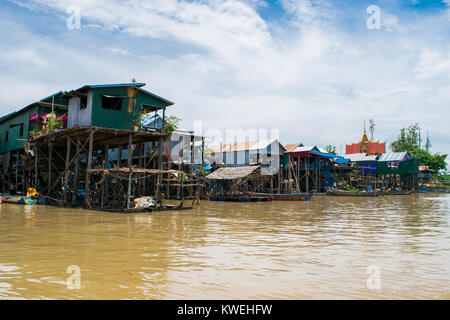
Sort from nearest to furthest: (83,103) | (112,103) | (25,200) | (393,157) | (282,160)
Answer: (25,200)
(83,103)
(112,103)
(282,160)
(393,157)

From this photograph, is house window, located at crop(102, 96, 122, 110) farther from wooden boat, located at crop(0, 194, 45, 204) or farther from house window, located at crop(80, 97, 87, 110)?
wooden boat, located at crop(0, 194, 45, 204)

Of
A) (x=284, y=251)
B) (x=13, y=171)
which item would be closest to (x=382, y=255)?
(x=284, y=251)

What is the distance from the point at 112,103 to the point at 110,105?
16 cm

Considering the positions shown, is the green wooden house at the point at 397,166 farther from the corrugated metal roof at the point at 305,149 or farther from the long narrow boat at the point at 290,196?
the long narrow boat at the point at 290,196

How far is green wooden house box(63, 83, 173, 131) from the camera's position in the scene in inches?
695

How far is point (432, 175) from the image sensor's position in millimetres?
61312

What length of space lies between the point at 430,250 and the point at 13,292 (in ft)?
23.9

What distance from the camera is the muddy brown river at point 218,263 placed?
13.9 ft

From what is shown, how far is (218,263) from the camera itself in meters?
5.67

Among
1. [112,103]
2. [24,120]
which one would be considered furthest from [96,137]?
[24,120]

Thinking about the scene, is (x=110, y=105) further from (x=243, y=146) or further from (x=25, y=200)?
(x=243, y=146)

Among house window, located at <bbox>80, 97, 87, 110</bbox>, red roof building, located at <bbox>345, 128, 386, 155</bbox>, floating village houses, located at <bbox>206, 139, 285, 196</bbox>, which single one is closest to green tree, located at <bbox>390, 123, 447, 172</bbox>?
red roof building, located at <bbox>345, 128, 386, 155</bbox>

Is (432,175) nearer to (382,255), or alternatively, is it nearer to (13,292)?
(382,255)

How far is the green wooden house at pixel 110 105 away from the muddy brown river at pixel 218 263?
9.32 metres
